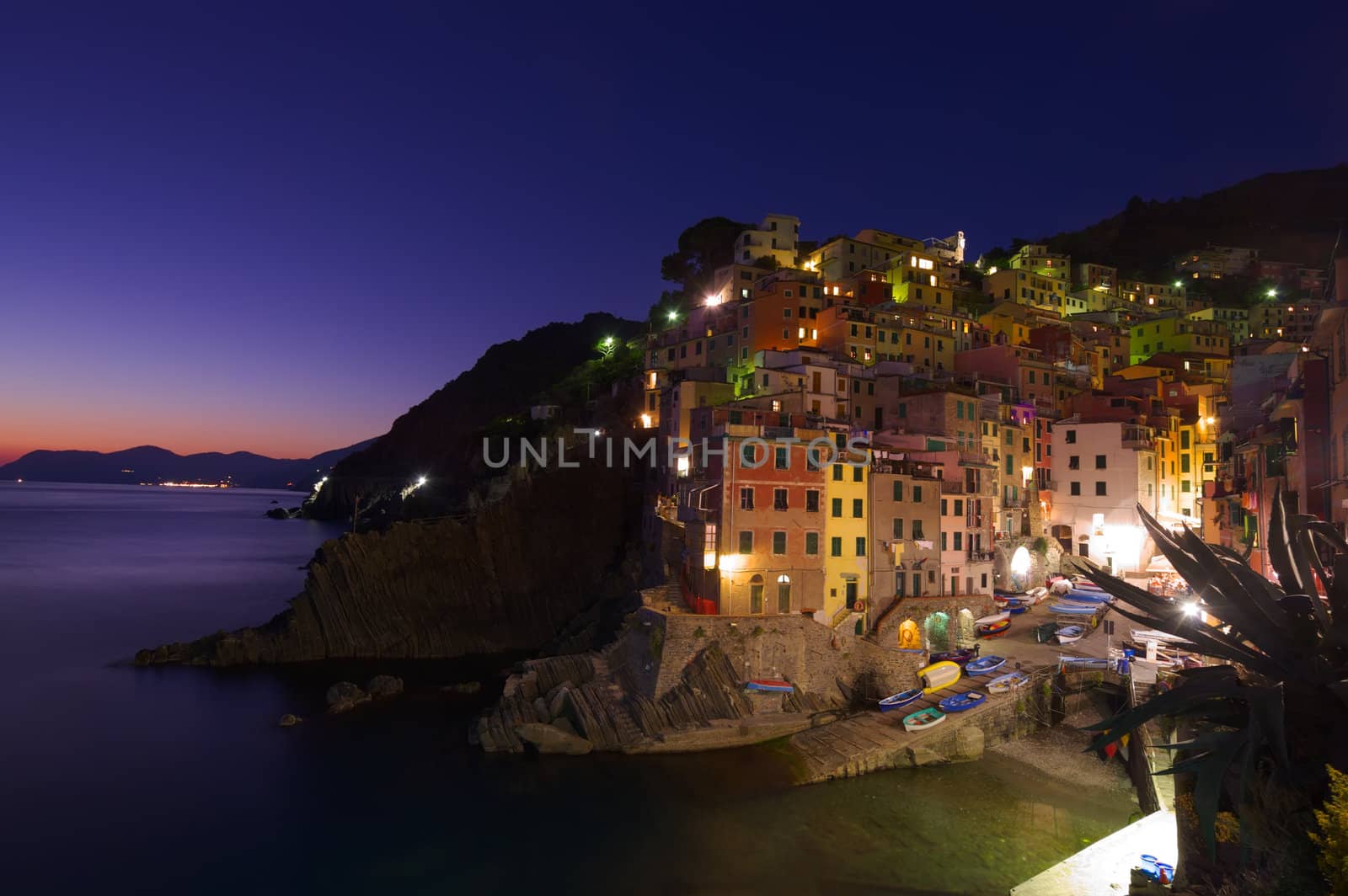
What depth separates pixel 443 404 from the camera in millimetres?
154000

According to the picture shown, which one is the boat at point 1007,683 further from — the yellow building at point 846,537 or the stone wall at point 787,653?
the yellow building at point 846,537

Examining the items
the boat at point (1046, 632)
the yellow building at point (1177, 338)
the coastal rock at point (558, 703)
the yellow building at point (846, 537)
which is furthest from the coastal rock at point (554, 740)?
the yellow building at point (1177, 338)

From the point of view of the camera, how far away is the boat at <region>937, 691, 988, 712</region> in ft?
96.4

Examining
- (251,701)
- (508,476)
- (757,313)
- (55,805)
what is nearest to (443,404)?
(508,476)

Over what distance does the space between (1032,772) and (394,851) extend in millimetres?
22547

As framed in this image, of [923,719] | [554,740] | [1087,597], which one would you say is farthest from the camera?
[1087,597]

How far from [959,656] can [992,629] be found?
449 centimetres

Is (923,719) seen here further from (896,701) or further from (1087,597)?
(1087,597)

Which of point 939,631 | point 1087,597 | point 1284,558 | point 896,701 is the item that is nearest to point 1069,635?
point 1087,597

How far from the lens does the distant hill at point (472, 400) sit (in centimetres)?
13775

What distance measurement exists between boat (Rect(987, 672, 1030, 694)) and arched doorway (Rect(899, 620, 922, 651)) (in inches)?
186

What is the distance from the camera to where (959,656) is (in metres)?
33.6

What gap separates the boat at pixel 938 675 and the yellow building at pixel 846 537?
4.33 meters

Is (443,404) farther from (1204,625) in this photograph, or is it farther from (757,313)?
(1204,625)
